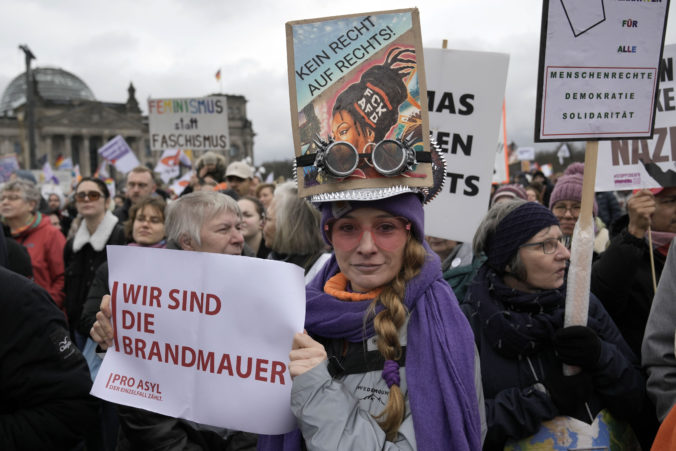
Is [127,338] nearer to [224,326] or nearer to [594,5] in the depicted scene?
[224,326]

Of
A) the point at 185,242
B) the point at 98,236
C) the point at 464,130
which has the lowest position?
the point at 98,236

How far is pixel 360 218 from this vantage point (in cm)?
184

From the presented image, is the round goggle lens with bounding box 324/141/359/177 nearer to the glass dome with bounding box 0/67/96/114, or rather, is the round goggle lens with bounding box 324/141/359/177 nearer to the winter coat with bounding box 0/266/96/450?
the winter coat with bounding box 0/266/96/450

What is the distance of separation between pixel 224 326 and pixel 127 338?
0.47 meters

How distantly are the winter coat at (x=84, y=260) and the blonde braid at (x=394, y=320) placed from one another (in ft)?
12.0

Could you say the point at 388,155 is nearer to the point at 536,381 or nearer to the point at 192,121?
the point at 536,381

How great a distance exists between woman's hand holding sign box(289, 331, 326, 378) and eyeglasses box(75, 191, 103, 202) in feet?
13.0

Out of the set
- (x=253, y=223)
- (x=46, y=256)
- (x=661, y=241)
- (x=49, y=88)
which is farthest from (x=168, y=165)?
(x=49, y=88)

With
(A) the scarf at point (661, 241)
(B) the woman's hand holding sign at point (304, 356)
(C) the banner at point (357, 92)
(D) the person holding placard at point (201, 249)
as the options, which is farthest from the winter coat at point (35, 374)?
(A) the scarf at point (661, 241)

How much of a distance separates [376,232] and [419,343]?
399 mm

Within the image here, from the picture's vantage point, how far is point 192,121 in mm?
8555

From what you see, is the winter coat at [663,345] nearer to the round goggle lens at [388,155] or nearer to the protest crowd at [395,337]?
the protest crowd at [395,337]

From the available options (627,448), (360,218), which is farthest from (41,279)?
(627,448)

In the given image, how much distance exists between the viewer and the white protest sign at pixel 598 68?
7.61 ft
